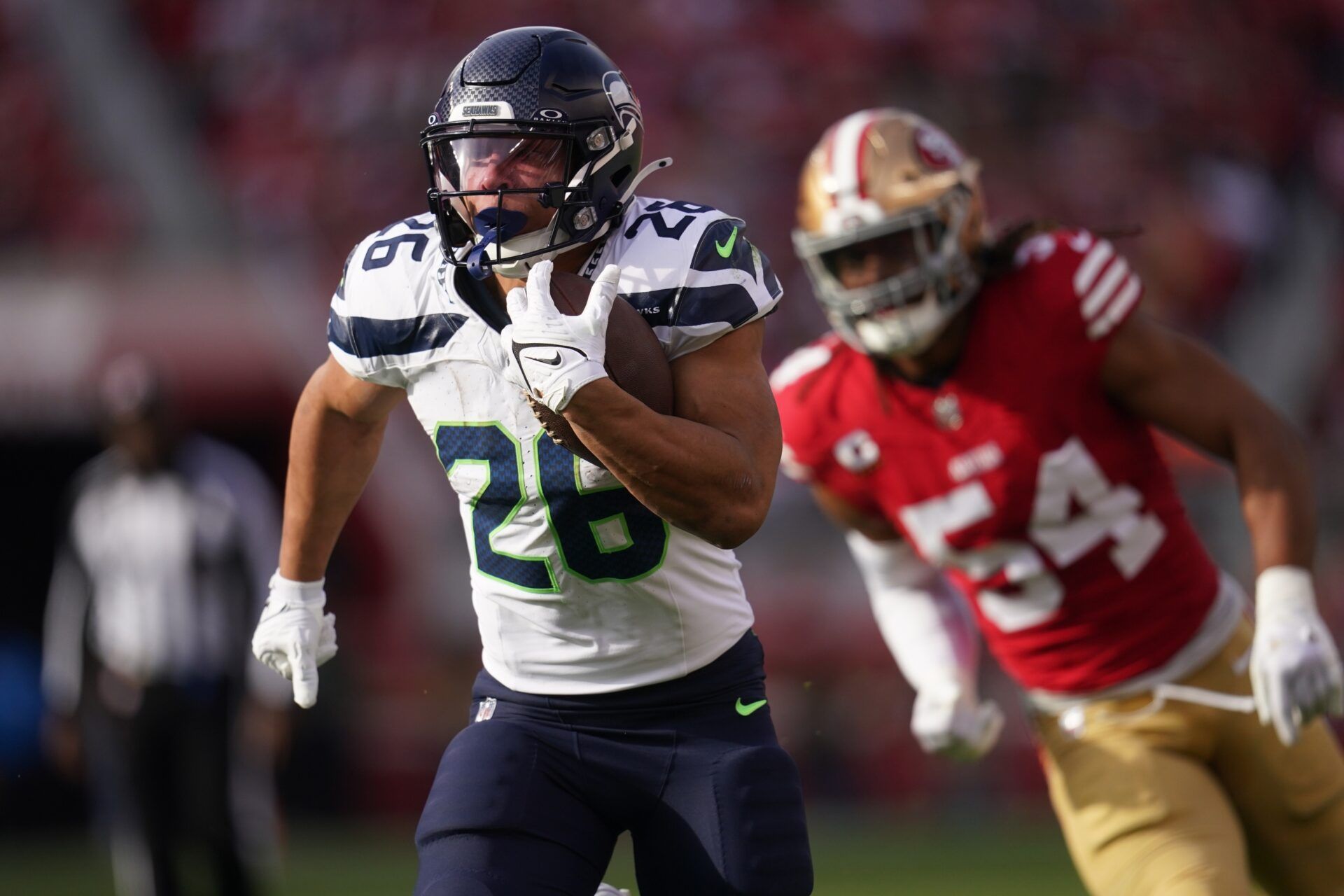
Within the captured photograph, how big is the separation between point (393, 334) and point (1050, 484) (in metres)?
1.34

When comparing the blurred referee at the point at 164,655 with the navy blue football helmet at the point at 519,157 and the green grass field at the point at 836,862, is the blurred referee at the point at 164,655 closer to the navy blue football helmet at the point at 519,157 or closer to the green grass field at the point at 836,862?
the green grass field at the point at 836,862

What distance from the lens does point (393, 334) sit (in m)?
2.42

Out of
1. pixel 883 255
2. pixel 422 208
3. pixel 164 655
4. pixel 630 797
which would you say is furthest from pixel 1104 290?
pixel 422 208

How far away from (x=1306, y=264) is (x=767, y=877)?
740cm

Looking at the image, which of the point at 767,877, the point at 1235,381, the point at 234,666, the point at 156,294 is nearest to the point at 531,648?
the point at 767,877

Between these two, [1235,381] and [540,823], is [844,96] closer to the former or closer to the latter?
[1235,381]

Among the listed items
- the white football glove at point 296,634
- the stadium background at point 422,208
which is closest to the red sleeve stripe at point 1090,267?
the white football glove at point 296,634

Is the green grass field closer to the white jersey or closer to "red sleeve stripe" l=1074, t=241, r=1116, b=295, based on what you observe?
"red sleeve stripe" l=1074, t=241, r=1116, b=295

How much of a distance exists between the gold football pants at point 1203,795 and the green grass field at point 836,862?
8.43 feet

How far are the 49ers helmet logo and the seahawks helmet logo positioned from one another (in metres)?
1.09

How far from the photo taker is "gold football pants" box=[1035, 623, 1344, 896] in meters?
2.86

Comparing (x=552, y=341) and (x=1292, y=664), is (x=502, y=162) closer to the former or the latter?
(x=552, y=341)

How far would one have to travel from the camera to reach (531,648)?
2451mm

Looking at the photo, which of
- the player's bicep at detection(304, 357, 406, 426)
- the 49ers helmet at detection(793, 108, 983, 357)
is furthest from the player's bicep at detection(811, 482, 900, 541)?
the player's bicep at detection(304, 357, 406, 426)
